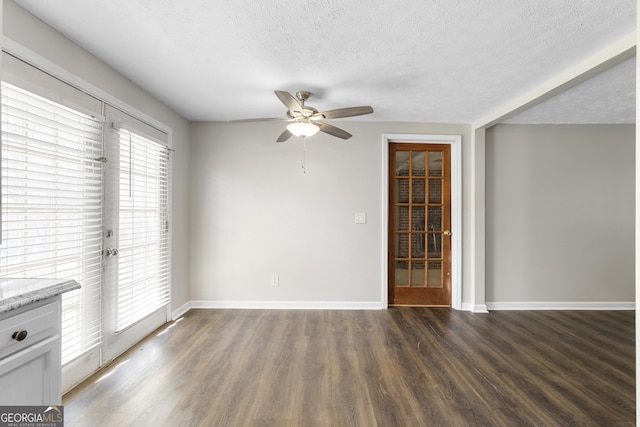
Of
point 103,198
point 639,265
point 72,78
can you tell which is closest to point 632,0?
point 639,265

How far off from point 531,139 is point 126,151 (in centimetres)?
455

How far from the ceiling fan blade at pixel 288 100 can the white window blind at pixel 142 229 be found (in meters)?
1.37

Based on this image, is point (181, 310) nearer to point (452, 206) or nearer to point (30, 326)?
point (30, 326)

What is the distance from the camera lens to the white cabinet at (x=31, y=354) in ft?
3.28

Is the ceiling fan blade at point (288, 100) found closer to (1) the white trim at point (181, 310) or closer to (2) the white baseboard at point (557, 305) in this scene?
(1) the white trim at point (181, 310)

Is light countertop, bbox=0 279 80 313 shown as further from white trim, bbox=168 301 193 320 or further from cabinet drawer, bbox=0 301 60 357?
white trim, bbox=168 301 193 320

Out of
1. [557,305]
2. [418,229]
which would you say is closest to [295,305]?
[418,229]

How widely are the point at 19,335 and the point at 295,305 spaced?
9.86 feet

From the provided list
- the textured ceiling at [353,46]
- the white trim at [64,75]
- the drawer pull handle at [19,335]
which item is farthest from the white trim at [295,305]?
the drawer pull handle at [19,335]

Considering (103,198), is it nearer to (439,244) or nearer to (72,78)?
(72,78)

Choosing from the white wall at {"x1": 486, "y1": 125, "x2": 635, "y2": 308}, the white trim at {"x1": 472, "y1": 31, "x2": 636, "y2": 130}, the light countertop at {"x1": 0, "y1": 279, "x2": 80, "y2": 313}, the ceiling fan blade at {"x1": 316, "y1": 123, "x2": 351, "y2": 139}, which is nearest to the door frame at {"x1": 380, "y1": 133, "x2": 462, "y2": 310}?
the white wall at {"x1": 486, "y1": 125, "x2": 635, "y2": 308}

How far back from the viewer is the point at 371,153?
3.87 meters

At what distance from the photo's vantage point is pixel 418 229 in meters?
3.98

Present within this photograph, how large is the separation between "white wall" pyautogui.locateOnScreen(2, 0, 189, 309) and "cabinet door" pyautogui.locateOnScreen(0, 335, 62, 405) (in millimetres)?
1612
